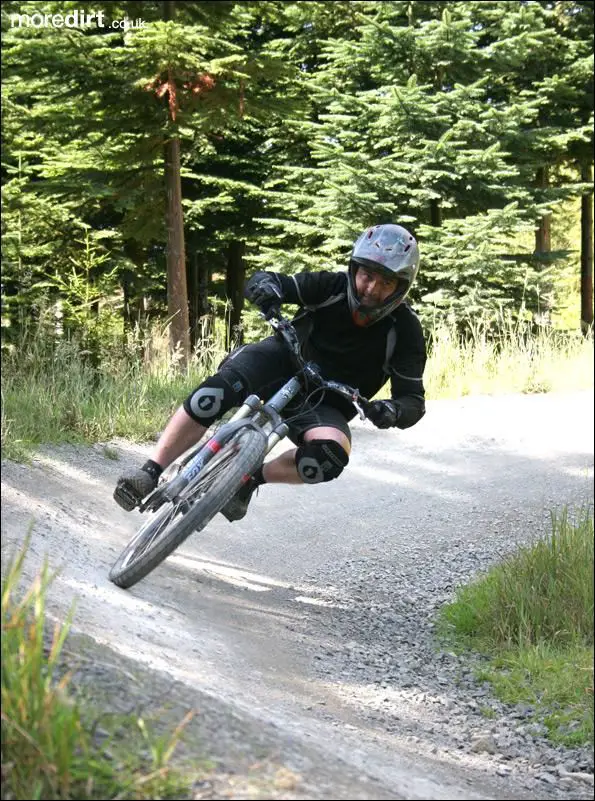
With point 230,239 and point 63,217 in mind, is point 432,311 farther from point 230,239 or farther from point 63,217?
point 63,217

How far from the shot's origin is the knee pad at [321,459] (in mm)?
4398

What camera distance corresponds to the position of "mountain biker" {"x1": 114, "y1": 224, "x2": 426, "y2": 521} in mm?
4445

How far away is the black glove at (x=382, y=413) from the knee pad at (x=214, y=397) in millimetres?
765

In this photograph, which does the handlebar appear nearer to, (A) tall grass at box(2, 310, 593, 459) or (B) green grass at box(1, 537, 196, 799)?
(B) green grass at box(1, 537, 196, 799)

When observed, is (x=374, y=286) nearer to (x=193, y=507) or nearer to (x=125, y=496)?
(x=193, y=507)

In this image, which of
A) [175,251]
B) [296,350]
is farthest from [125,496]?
[175,251]

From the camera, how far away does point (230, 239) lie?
16.2 meters

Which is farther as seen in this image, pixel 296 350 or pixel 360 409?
pixel 296 350

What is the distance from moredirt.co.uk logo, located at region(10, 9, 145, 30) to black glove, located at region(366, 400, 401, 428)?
274 inches

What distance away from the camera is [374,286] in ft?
14.9

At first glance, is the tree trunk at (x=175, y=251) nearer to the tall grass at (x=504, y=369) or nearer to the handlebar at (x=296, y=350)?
the tall grass at (x=504, y=369)

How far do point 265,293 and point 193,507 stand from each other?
115cm

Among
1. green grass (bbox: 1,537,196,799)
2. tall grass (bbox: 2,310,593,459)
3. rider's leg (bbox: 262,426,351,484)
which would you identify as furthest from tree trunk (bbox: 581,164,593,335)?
green grass (bbox: 1,537,196,799)

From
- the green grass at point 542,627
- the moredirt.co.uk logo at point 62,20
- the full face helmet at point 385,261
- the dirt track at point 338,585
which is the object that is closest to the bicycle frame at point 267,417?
the full face helmet at point 385,261
